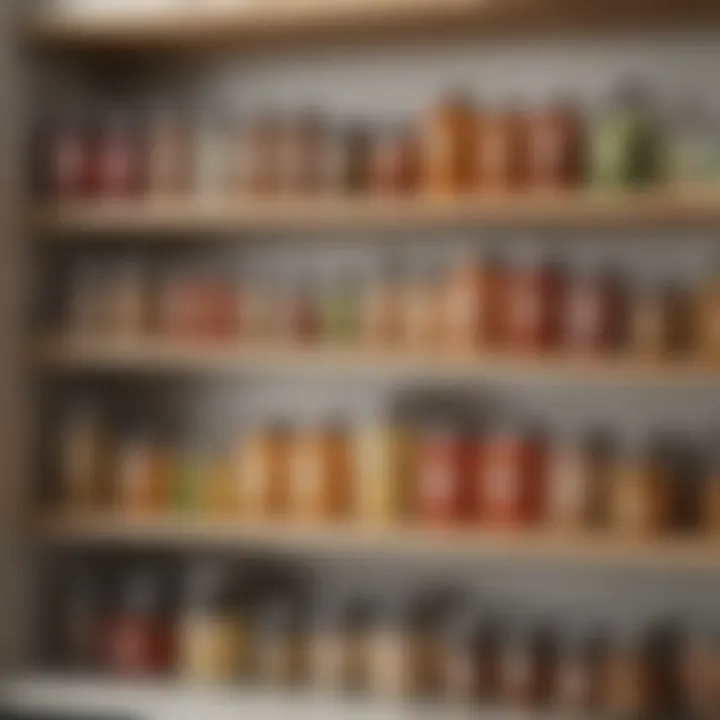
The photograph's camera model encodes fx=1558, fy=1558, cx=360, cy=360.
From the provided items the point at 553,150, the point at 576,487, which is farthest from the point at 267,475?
the point at 553,150

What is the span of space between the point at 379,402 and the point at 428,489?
0.32m

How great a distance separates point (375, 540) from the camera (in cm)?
264

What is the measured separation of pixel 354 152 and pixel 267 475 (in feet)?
1.92

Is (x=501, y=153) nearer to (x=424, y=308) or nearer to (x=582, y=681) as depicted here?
(x=424, y=308)

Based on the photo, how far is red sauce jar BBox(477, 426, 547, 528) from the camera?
259cm

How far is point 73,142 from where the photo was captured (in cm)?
281

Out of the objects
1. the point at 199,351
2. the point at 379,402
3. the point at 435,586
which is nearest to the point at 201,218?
the point at 199,351

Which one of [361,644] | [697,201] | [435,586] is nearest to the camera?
[697,201]

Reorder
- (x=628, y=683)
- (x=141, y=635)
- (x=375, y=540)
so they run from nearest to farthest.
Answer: (x=628, y=683), (x=375, y=540), (x=141, y=635)

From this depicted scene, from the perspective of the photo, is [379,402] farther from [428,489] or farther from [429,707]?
[429,707]

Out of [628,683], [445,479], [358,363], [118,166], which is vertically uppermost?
[118,166]

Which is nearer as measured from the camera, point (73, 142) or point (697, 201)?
point (697, 201)

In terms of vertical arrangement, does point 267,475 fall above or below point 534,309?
below

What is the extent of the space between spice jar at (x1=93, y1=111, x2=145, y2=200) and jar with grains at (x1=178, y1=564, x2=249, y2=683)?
726mm
